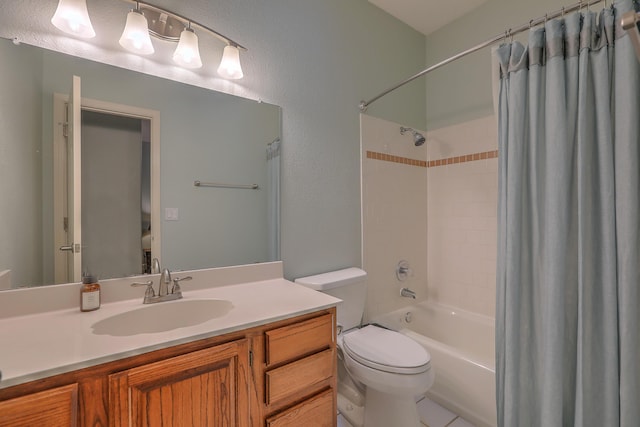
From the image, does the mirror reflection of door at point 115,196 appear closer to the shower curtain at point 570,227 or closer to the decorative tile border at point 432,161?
Answer: the decorative tile border at point 432,161

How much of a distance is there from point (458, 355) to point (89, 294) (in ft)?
5.96

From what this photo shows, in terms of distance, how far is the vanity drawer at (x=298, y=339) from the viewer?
3.14 feet

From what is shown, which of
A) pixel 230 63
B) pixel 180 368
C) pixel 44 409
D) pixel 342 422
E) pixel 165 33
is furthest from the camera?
pixel 342 422

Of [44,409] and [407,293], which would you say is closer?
[44,409]

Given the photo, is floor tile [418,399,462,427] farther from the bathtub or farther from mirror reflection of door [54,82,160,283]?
mirror reflection of door [54,82,160,283]

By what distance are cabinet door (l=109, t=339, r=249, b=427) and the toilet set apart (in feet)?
2.19

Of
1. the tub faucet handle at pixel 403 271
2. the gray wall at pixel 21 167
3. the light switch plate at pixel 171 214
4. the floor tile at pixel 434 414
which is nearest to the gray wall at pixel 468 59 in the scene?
the tub faucet handle at pixel 403 271

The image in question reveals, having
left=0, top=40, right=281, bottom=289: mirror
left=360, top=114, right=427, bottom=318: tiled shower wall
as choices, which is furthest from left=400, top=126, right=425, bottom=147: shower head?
left=0, top=40, right=281, bottom=289: mirror

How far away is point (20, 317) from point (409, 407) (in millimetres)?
1674

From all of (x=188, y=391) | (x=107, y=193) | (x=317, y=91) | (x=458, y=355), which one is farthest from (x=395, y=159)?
(x=188, y=391)

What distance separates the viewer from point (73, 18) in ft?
3.42

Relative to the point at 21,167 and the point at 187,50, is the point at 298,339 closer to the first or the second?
the point at 21,167

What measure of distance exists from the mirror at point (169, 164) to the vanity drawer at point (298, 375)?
623mm

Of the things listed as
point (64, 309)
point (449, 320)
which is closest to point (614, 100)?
point (449, 320)
